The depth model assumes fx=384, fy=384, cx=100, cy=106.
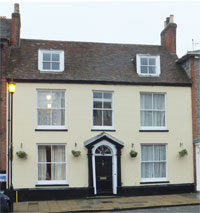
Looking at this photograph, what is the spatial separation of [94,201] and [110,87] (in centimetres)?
620

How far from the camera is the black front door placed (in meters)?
20.5

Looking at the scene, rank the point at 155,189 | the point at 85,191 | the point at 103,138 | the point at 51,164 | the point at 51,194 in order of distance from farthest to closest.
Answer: the point at 155,189
the point at 103,138
the point at 51,164
the point at 85,191
the point at 51,194

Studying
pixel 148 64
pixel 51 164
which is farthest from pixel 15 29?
pixel 51 164

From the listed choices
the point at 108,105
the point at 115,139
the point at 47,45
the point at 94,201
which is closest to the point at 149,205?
the point at 94,201

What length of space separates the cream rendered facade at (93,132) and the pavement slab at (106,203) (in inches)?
45.4

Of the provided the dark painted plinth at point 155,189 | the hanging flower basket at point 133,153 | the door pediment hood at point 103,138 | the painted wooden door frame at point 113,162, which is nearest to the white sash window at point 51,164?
the door pediment hood at point 103,138

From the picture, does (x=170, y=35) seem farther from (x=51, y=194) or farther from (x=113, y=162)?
(x=51, y=194)

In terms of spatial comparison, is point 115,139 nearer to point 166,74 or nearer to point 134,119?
point 134,119

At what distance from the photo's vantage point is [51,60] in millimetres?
21312

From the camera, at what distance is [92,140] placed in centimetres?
2028

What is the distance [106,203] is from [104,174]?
2460mm

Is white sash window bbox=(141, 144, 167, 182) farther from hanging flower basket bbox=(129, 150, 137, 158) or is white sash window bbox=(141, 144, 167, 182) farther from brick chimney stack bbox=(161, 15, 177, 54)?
brick chimney stack bbox=(161, 15, 177, 54)

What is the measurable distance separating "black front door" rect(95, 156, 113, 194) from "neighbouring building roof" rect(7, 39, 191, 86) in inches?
169

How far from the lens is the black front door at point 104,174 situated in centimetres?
2048
